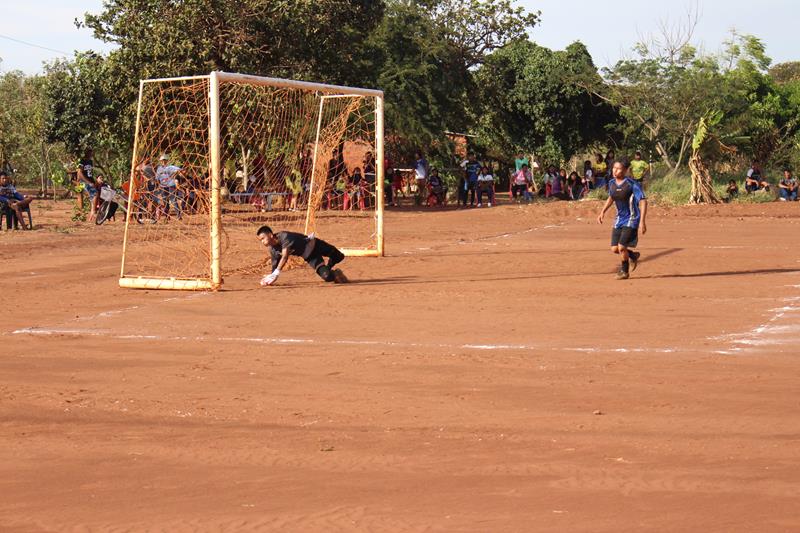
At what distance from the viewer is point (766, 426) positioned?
283 inches

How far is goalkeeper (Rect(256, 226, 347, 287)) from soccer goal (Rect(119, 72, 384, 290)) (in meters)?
0.70

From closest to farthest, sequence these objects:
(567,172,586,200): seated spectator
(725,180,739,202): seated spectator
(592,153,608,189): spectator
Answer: (725,180,739,202): seated spectator < (592,153,608,189): spectator < (567,172,586,200): seated spectator

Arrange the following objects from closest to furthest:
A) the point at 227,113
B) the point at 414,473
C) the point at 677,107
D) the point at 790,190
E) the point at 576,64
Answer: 1. the point at 414,473
2. the point at 227,113
3. the point at 790,190
4. the point at 677,107
5. the point at 576,64

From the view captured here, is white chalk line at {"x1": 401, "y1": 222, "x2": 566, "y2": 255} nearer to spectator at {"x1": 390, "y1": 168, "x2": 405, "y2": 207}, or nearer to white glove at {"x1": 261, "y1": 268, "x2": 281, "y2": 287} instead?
white glove at {"x1": 261, "y1": 268, "x2": 281, "y2": 287}

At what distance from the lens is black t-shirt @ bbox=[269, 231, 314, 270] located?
49.9ft

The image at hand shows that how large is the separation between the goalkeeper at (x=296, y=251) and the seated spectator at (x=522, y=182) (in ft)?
72.6

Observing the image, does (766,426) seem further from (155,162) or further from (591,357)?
(155,162)

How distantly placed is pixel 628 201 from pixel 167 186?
722cm

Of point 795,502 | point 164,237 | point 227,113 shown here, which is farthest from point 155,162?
point 795,502

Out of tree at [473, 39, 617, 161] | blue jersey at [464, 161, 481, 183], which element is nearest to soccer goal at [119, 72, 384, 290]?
blue jersey at [464, 161, 481, 183]

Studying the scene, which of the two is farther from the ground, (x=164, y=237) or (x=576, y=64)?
(x=576, y=64)

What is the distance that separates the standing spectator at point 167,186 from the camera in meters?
17.7

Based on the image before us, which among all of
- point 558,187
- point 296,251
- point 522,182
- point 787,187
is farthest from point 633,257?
point 558,187

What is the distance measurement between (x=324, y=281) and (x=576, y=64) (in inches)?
1159
